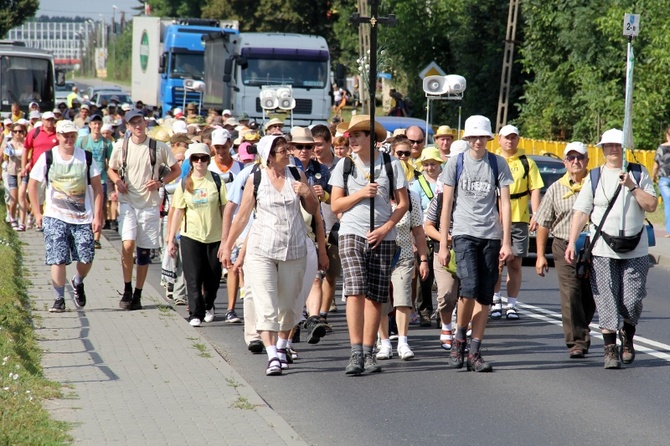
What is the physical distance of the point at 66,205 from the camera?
12305mm

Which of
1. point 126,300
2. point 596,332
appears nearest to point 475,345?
point 596,332

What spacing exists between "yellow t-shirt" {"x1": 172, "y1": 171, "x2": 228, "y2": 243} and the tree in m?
56.0

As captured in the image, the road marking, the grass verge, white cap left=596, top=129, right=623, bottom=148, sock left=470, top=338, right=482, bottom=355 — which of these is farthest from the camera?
the road marking

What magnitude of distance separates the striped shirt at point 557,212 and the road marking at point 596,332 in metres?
1.17

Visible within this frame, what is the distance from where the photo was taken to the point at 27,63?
37312 mm

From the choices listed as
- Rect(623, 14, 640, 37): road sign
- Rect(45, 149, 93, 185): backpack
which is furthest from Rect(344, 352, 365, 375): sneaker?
Rect(623, 14, 640, 37): road sign

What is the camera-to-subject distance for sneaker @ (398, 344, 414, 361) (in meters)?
10.0

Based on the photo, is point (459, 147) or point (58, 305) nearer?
point (459, 147)

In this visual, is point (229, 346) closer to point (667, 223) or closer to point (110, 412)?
point (110, 412)

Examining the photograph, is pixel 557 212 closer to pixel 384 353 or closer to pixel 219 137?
pixel 384 353

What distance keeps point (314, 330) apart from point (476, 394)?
2068mm

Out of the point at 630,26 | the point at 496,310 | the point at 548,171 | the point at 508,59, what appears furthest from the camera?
the point at 508,59

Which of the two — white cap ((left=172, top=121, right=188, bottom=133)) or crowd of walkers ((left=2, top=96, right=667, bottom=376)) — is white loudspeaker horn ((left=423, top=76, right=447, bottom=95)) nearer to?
white cap ((left=172, top=121, right=188, bottom=133))

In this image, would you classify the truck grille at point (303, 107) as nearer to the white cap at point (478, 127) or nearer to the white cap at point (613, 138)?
the white cap at point (613, 138)
